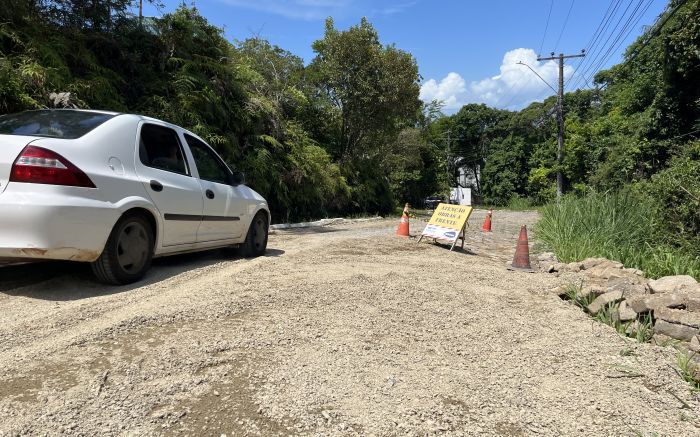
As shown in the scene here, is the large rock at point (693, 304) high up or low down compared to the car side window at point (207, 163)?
down

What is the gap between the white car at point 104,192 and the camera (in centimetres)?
363

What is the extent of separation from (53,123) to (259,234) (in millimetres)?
3087

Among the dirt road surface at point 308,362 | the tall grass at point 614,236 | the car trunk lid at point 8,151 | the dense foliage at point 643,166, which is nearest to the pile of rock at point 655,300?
the dirt road surface at point 308,362

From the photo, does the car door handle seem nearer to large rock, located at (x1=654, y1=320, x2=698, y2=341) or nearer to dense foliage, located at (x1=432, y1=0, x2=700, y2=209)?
large rock, located at (x1=654, y1=320, x2=698, y2=341)

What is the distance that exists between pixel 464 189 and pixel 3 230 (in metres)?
59.6

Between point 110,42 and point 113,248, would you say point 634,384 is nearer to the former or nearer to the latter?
point 113,248

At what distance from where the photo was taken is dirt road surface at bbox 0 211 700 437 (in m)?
2.45

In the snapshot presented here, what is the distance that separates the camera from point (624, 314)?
14.6 feet

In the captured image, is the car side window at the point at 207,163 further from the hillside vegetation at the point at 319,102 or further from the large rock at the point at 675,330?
the large rock at the point at 675,330

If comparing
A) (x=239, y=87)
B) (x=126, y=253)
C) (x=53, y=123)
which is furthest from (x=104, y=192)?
(x=239, y=87)

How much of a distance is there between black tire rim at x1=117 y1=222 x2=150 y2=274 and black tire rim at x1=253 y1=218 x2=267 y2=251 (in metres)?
2.11

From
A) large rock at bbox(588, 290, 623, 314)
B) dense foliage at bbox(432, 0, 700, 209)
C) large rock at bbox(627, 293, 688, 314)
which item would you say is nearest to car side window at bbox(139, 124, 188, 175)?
large rock at bbox(588, 290, 623, 314)

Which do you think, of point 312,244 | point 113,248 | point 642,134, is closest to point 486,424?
point 113,248

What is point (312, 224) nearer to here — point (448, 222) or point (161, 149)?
point (448, 222)
